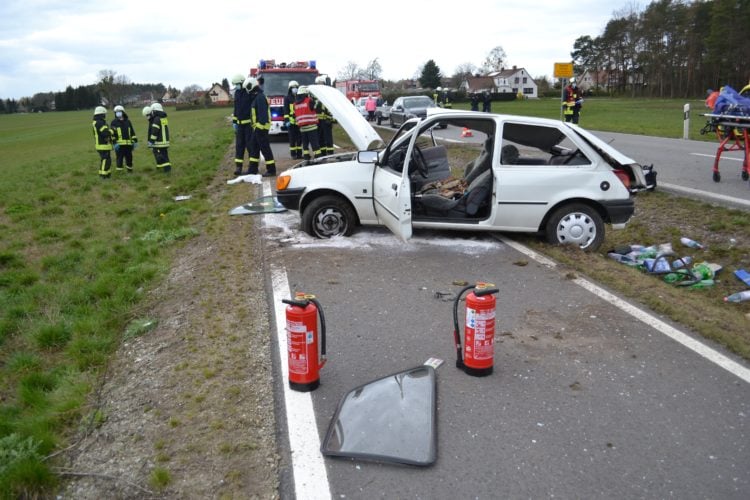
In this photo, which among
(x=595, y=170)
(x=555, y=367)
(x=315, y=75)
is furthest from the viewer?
(x=315, y=75)

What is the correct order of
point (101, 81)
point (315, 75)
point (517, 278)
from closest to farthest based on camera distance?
point (517, 278) < point (315, 75) < point (101, 81)

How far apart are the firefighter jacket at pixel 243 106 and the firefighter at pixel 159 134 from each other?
2679 millimetres

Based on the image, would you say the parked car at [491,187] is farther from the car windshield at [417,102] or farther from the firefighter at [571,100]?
the car windshield at [417,102]

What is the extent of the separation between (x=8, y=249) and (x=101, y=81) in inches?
4206

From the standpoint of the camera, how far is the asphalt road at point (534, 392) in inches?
119

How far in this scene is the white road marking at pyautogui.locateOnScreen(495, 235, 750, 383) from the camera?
4.15 metres

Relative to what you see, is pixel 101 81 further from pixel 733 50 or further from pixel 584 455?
pixel 584 455

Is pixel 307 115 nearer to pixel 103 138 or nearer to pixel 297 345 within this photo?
pixel 103 138

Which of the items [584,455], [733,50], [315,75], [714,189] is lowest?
[584,455]

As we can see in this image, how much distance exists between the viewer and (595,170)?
22.5 feet

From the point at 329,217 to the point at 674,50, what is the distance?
63184 millimetres

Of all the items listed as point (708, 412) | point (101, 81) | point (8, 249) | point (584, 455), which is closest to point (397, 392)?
point (584, 455)

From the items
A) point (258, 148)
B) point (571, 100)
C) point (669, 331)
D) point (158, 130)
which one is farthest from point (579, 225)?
point (571, 100)

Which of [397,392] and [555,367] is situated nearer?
[397,392]
